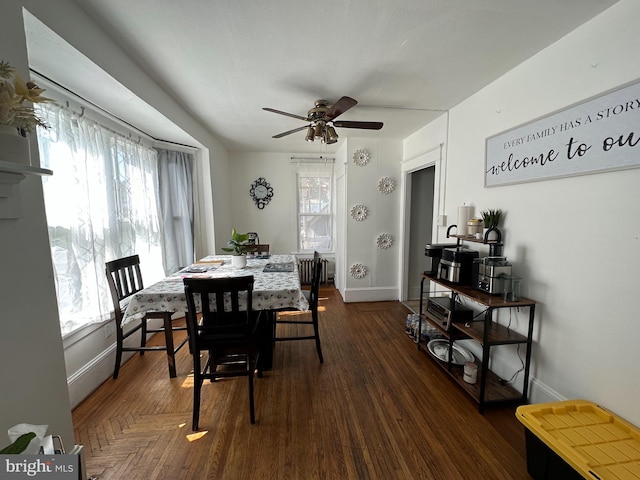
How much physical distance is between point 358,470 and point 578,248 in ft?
5.94

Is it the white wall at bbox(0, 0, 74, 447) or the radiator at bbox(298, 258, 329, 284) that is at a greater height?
the white wall at bbox(0, 0, 74, 447)

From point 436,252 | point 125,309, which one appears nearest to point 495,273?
point 436,252

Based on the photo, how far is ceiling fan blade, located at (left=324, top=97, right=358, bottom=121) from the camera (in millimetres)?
1833

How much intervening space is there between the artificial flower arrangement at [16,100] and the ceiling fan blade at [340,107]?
1.61 metres

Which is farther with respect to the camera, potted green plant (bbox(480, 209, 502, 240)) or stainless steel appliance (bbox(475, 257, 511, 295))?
potted green plant (bbox(480, 209, 502, 240))

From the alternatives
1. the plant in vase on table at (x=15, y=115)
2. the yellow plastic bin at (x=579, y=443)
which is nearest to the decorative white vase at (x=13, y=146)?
the plant in vase on table at (x=15, y=115)

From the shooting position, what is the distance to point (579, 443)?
44.1 inches

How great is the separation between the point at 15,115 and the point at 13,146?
11 centimetres

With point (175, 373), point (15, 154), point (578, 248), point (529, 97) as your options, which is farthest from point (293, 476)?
point (529, 97)

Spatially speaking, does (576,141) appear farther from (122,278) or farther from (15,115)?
(122,278)

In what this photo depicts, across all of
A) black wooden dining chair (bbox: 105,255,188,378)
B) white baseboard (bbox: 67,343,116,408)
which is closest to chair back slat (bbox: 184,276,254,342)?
black wooden dining chair (bbox: 105,255,188,378)

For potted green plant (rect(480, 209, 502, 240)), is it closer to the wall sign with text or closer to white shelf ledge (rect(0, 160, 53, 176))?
the wall sign with text

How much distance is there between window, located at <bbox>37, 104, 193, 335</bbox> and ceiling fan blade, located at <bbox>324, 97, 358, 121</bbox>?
2.03 metres

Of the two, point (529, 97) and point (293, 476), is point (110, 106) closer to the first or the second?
point (293, 476)
